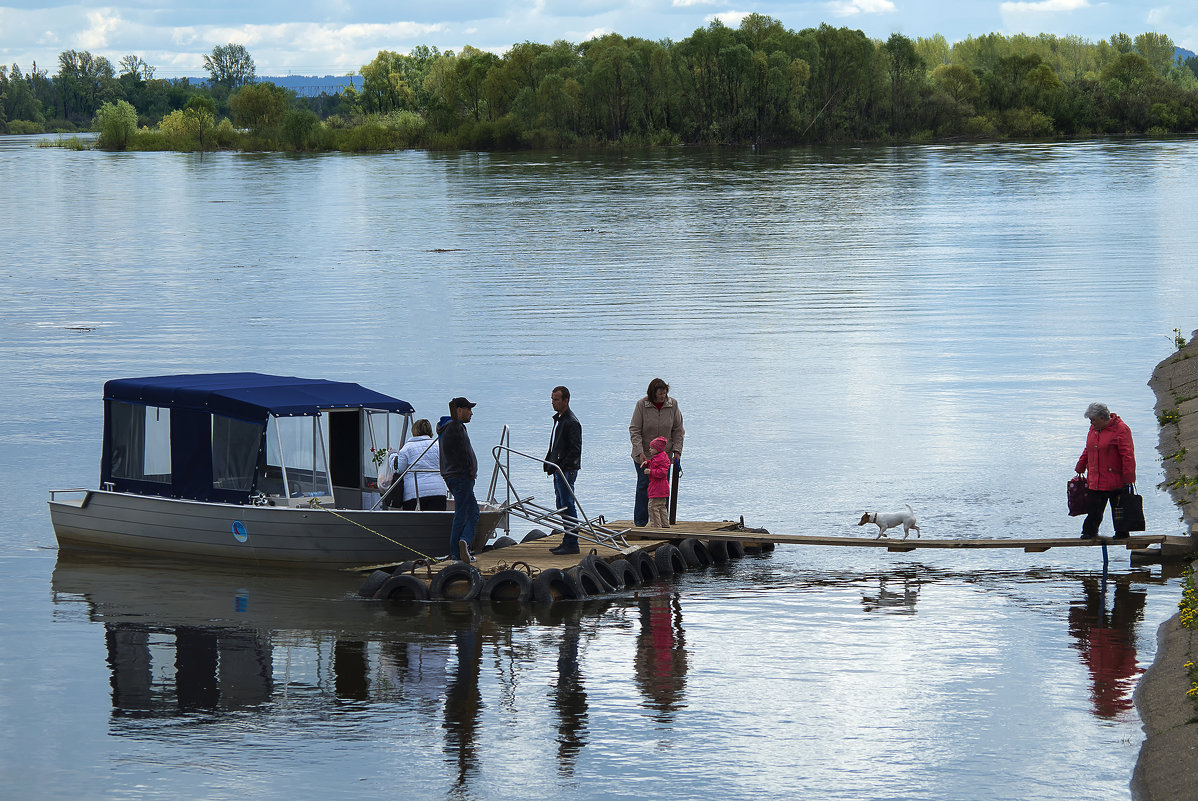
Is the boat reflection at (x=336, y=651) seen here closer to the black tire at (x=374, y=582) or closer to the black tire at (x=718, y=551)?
the black tire at (x=374, y=582)

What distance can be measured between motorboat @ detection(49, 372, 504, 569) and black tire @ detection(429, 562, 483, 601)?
1.04 meters

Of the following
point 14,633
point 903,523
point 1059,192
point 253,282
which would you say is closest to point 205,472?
point 14,633

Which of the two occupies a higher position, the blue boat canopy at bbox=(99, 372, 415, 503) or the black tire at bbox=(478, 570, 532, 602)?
the blue boat canopy at bbox=(99, 372, 415, 503)

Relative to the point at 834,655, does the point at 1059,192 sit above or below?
above

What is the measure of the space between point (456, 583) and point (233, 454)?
4.04 metres

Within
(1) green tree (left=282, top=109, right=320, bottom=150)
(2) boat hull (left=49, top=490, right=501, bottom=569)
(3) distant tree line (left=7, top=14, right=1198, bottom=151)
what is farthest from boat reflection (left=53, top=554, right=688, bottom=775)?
(1) green tree (left=282, top=109, right=320, bottom=150)

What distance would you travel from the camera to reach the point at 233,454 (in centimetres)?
1906

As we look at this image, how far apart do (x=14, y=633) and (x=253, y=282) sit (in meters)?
36.8

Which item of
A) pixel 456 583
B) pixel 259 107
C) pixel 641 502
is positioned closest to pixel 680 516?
pixel 641 502

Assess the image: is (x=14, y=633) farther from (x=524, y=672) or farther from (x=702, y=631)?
(x=702, y=631)

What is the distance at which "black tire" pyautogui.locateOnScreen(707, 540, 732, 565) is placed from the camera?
18.6m

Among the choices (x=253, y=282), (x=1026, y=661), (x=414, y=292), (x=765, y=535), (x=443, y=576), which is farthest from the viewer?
(x=253, y=282)

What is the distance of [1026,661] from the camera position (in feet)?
46.0

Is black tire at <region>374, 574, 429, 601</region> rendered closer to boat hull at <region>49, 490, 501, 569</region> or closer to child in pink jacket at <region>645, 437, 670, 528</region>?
boat hull at <region>49, 490, 501, 569</region>
